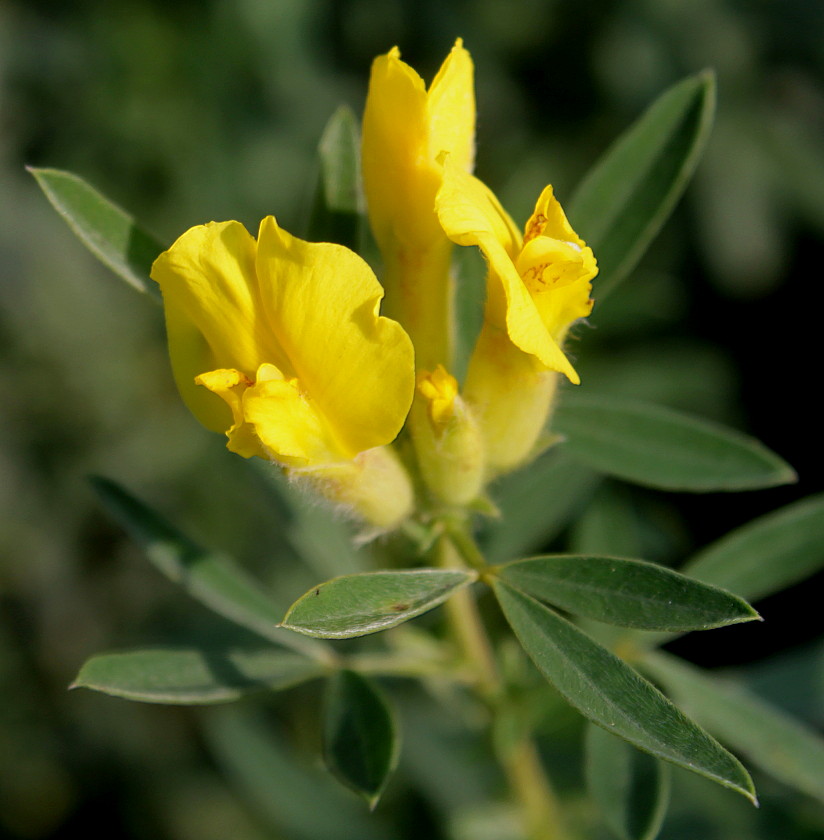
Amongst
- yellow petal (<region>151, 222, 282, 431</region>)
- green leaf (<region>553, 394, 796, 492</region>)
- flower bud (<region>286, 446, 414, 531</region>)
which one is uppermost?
yellow petal (<region>151, 222, 282, 431</region>)

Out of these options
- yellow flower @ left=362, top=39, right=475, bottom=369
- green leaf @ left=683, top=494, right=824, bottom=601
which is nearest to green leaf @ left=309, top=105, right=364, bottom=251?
yellow flower @ left=362, top=39, right=475, bottom=369

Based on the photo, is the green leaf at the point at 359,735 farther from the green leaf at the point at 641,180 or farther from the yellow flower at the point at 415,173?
the green leaf at the point at 641,180

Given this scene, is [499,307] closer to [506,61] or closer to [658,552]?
[658,552]

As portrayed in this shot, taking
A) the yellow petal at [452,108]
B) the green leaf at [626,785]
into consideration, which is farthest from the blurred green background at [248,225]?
the yellow petal at [452,108]

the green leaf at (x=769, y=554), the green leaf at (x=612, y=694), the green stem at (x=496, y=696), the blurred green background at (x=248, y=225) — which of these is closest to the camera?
the green leaf at (x=612, y=694)

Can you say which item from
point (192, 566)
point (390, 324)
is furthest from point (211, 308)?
point (192, 566)

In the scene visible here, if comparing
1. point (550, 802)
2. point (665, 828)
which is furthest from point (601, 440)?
point (665, 828)

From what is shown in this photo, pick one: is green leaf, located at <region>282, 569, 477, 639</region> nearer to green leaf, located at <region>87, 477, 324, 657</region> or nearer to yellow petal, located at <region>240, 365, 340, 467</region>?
yellow petal, located at <region>240, 365, 340, 467</region>
